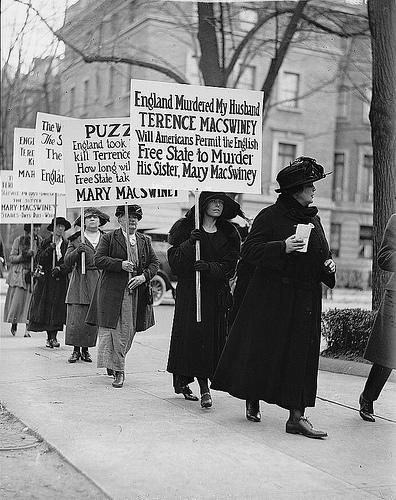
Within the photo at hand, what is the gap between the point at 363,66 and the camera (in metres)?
21.5

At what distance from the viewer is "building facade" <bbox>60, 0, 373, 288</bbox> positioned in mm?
17984

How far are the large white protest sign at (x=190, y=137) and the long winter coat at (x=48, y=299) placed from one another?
382cm

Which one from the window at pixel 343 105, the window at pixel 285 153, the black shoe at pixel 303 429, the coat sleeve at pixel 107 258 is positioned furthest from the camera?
the window at pixel 285 153

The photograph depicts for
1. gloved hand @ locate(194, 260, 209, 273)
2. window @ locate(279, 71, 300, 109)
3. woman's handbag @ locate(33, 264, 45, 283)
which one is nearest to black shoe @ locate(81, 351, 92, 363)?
woman's handbag @ locate(33, 264, 45, 283)

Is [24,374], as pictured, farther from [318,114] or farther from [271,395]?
[318,114]

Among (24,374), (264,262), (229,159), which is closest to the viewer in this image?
(264,262)

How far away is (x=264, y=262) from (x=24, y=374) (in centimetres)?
340

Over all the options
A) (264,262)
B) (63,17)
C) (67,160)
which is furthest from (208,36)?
(264,262)

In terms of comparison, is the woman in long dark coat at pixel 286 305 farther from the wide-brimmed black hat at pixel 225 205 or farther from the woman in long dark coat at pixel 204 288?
the wide-brimmed black hat at pixel 225 205

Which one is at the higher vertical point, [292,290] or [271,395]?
[292,290]

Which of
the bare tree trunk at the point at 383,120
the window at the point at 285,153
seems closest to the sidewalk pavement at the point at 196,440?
the bare tree trunk at the point at 383,120

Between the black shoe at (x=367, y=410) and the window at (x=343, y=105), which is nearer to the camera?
the black shoe at (x=367, y=410)

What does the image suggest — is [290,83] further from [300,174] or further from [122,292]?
[300,174]

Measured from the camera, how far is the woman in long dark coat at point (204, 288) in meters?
6.73
